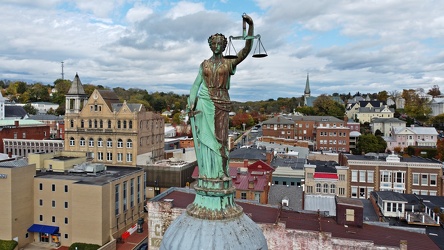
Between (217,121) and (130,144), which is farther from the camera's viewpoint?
(130,144)

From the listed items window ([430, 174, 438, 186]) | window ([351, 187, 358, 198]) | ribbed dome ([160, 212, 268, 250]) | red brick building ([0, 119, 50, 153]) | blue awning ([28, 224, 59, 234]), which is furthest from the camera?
red brick building ([0, 119, 50, 153])

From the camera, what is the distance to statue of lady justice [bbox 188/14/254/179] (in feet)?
16.4

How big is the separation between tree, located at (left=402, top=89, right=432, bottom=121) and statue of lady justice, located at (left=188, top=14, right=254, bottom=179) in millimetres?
103481

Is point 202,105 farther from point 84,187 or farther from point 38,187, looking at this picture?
point 38,187

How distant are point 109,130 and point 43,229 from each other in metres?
19.1

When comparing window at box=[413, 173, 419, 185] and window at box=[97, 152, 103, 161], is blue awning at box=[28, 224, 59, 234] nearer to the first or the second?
window at box=[97, 152, 103, 161]

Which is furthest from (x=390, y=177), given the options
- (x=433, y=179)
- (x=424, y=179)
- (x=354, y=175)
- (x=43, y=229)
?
(x=43, y=229)

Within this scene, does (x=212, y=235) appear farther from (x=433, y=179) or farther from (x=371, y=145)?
(x=371, y=145)

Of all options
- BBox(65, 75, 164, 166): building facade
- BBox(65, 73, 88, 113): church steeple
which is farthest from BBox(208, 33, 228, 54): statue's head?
BBox(65, 73, 88, 113): church steeple

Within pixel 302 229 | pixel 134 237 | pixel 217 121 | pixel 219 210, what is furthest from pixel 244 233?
pixel 134 237

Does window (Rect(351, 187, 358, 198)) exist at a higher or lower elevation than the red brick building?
lower

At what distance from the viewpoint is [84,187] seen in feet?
95.6

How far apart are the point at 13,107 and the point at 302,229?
8791cm

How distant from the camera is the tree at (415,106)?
314 ft
